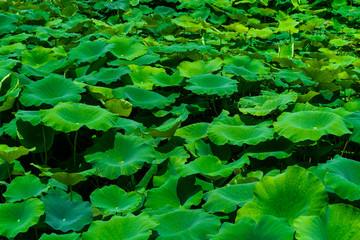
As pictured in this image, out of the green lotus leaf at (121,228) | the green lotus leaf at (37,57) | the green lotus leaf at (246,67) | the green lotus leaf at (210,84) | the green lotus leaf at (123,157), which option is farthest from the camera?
the green lotus leaf at (37,57)

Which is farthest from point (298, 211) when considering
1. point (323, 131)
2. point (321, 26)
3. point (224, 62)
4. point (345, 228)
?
point (321, 26)

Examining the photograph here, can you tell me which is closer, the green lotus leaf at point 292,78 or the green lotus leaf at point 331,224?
the green lotus leaf at point 331,224

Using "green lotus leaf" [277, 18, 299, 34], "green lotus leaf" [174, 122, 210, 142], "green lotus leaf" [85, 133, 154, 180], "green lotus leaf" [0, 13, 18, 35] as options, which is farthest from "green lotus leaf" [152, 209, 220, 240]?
"green lotus leaf" [0, 13, 18, 35]

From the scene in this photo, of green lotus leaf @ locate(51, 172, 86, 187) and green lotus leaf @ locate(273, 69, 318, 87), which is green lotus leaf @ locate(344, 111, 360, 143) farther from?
green lotus leaf @ locate(51, 172, 86, 187)

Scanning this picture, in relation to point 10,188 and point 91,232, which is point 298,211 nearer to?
point 91,232

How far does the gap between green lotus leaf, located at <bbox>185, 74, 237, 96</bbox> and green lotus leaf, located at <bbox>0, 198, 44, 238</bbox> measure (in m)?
1.21

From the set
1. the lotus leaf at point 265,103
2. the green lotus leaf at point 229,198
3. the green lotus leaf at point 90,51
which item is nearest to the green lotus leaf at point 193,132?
the lotus leaf at point 265,103

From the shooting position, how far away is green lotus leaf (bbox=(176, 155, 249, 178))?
1826 mm

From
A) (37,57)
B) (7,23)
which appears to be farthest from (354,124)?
(7,23)

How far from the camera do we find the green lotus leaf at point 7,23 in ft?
12.9

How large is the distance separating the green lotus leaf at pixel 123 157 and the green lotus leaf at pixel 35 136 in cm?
32

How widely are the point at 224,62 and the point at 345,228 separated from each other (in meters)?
1.90

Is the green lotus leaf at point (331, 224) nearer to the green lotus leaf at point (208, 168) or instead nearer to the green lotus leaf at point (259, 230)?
the green lotus leaf at point (259, 230)

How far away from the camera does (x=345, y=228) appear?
4.47 ft
